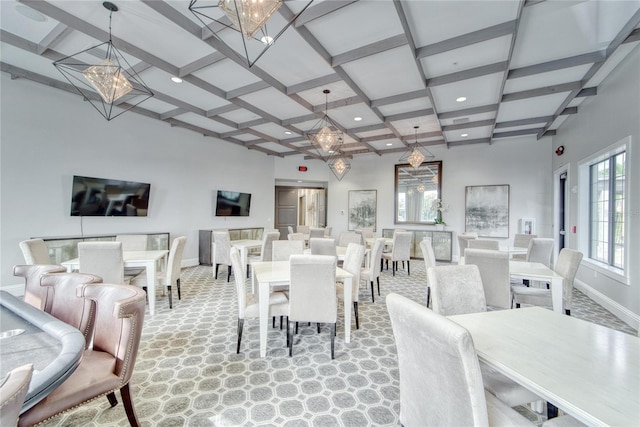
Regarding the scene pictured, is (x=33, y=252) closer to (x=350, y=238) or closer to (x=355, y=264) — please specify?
(x=355, y=264)

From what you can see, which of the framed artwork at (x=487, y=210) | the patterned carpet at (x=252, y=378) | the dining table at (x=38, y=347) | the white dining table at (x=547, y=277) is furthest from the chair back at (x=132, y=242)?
the framed artwork at (x=487, y=210)

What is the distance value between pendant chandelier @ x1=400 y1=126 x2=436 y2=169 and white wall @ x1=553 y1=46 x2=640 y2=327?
279cm

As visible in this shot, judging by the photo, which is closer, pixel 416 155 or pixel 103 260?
pixel 103 260

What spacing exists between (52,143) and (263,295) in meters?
4.72

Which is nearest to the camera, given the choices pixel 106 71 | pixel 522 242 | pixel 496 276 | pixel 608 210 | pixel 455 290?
pixel 455 290

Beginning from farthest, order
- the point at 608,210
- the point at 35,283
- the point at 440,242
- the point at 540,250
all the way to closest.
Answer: the point at 440,242
the point at 608,210
the point at 540,250
the point at 35,283

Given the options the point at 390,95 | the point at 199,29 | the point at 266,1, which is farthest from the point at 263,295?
the point at 390,95

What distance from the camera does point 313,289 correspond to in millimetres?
2459

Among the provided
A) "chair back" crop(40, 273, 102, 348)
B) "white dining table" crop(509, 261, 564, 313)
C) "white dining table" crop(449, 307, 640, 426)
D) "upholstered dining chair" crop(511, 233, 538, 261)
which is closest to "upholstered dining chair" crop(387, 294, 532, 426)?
"white dining table" crop(449, 307, 640, 426)

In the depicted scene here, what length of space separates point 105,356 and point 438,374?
1704 mm

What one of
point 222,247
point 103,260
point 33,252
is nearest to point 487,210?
point 222,247

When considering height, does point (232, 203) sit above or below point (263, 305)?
above

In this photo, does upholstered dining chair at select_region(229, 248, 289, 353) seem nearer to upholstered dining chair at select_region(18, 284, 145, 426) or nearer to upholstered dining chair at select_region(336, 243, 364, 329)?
upholstered dining chair at select_region(336, 243, 364, 329)

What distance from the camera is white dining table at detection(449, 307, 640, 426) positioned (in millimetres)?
876
